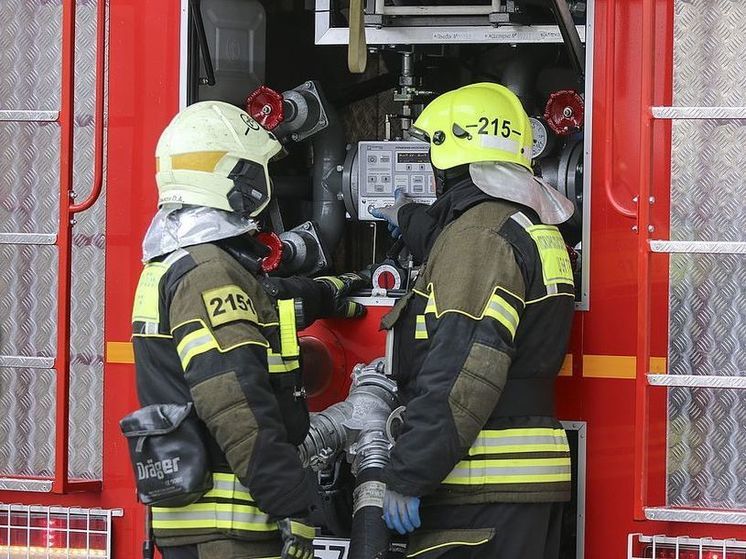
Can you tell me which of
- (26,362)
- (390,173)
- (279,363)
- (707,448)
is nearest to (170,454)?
(279,363)

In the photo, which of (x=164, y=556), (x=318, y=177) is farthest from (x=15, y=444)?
(x=318, y=177)

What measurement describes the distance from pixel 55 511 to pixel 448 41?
6.23 ft

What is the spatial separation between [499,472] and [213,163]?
116 cm

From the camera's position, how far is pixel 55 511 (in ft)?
13.6

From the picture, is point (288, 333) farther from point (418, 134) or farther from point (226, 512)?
point (418, 134)

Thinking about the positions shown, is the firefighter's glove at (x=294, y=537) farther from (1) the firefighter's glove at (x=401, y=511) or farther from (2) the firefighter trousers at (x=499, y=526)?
(2) the firefighter trousers at (x=499, y=526)

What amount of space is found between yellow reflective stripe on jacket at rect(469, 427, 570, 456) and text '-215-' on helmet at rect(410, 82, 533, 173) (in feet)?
2.61

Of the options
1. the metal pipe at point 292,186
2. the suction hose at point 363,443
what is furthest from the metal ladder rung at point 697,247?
the metal pipe at point 292,186

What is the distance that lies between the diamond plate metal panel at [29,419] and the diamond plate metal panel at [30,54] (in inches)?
33.3

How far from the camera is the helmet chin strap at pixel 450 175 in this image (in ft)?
13.3

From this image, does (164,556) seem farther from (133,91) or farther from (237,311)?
(133,91)

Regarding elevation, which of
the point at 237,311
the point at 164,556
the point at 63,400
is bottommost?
the point at 164,556

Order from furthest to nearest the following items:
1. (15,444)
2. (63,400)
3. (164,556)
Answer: (15,444)
(63,400)
(164,556)

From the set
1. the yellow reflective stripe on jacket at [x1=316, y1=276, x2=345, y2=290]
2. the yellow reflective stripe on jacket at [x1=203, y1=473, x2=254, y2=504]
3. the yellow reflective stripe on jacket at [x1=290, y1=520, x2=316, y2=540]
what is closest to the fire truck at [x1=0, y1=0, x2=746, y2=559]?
the yellow reflective stripe on jacket at [x1=316, y1=276, x2=345, y2=290]
